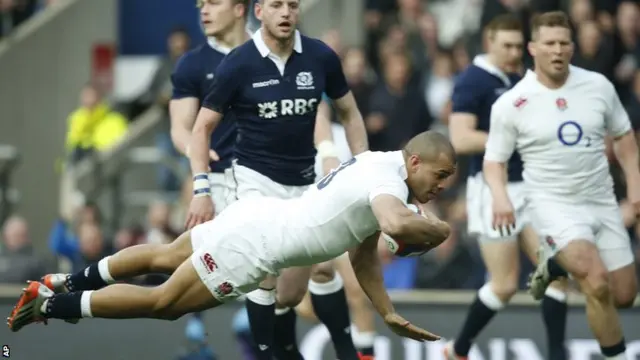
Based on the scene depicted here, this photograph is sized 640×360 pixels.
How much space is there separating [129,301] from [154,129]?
9.54m

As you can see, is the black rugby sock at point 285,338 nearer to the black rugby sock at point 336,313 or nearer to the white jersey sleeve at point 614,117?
the black rugby sock at point 336,313

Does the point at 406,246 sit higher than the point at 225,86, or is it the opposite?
the point at 225,86

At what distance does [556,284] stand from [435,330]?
5.74ft

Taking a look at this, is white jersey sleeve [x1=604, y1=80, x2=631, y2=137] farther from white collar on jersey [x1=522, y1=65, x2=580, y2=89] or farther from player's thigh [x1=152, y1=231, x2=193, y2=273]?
player's thigh [x1=152, y1=231, x2=193, y2=273]

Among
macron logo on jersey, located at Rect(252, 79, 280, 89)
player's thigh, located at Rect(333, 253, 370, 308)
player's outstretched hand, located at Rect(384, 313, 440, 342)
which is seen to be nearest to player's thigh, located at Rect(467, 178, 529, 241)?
player's thigh, located at Rect(333, 253, 370, 308)

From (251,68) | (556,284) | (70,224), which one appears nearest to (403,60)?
(70,224)

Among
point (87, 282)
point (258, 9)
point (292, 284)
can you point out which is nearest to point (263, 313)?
point (292, 284)

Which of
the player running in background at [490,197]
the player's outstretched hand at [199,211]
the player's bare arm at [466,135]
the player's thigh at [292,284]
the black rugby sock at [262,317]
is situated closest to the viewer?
the player's outstretched hand at [199,211]

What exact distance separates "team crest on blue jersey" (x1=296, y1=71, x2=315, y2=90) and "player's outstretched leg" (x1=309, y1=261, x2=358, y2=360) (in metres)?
1.37

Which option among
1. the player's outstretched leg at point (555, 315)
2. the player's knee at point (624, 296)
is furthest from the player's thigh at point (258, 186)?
the player's knee at point (624, 296)

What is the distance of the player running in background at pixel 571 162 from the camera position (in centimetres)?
1109

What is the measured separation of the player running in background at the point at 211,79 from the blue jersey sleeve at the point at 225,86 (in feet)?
2.89

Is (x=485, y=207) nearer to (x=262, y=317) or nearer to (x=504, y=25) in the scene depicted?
(x=504, y=25)

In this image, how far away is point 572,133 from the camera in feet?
36.5
